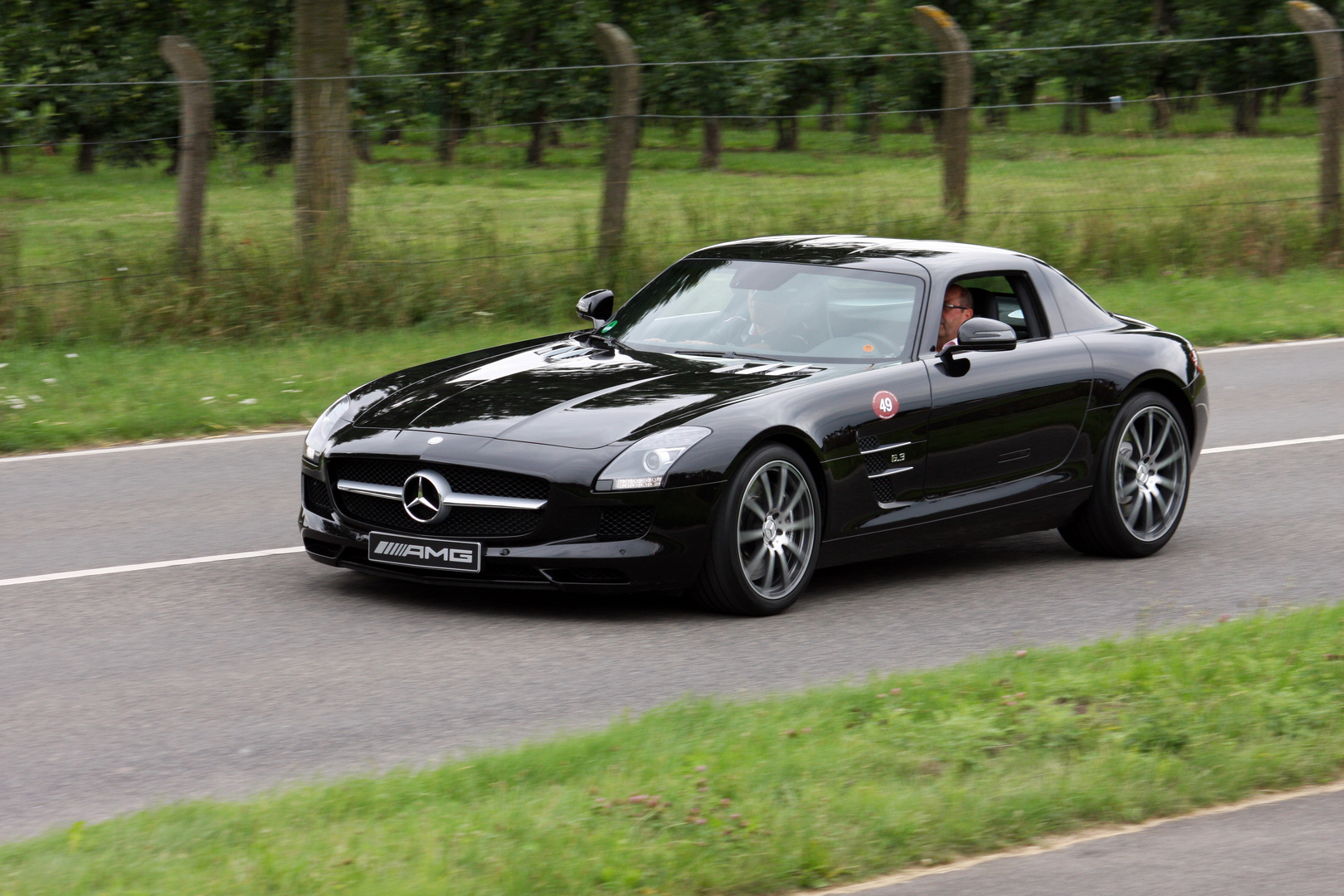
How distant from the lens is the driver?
8070mm

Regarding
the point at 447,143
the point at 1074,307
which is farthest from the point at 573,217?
the point at 1074,307

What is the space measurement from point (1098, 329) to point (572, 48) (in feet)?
101

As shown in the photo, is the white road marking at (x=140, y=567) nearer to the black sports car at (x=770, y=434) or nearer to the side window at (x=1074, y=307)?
the black sports car at (x=770, y=434)

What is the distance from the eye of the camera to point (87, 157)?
14211 millimetres

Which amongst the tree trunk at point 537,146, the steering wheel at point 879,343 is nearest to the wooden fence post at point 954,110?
the tree trunk at point 537,146

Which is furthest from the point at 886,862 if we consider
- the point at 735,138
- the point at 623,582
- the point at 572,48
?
Result: the point at 572,48

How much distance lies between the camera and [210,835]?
14.3ft

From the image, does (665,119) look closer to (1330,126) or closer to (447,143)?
(447,143)

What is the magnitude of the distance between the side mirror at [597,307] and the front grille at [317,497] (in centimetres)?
190

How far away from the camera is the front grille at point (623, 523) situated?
6914 millimetres

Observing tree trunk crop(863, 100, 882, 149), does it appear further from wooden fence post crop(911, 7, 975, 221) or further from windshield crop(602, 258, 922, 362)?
windshield crop(602, 258, 922, 362)

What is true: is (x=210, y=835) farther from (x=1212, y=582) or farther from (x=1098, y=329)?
(x=1098, y=329)

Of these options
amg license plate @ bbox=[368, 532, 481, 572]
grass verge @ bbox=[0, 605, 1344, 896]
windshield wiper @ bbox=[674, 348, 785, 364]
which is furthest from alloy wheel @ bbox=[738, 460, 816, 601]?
grass verge @ bbox=[0, 605, 1344, 896]

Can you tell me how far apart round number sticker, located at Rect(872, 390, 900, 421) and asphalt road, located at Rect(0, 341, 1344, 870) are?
782 mm
